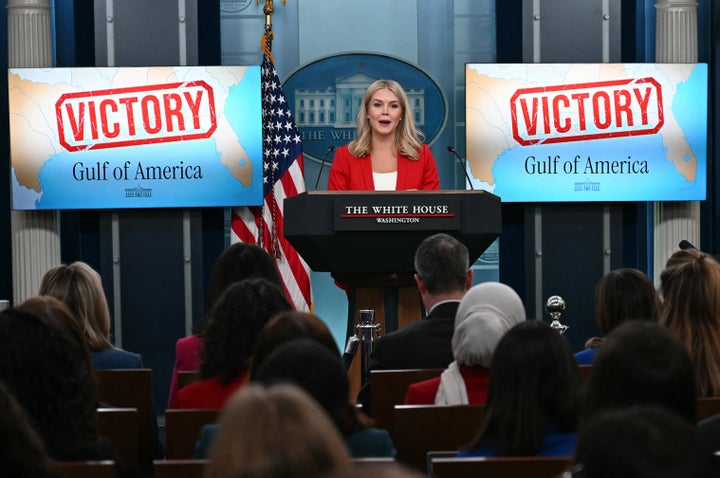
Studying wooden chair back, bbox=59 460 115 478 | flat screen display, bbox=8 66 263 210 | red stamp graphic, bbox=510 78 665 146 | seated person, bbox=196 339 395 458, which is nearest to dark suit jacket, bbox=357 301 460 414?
seated person, bbox=196 339 395 458

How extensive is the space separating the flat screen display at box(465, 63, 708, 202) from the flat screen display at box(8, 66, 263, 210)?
1.43 metres

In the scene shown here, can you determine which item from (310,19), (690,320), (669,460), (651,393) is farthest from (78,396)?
(310,19)

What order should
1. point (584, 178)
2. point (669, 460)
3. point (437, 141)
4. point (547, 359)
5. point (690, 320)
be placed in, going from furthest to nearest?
point (437, 141), point (584, 178), point (690, 320), point (547, 359), point (669, 460)

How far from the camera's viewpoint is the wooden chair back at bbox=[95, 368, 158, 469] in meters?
3.31

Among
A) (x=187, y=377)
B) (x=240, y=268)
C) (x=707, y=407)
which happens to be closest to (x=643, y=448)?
(x=707, y=407)

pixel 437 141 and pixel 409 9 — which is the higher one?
pixel 409 9

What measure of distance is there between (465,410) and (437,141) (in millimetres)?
4742

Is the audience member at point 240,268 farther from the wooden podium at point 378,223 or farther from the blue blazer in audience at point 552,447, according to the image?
the blue blazer in audience at point 552,447

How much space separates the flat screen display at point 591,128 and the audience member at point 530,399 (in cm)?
450

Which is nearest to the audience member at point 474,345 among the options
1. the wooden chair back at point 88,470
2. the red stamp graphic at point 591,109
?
the wooden chair back at point 88,470

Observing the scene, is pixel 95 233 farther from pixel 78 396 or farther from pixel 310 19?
pixel 78 396

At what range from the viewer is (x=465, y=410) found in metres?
2.69

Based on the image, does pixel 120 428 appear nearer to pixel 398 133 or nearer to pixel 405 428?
pixel 405 428

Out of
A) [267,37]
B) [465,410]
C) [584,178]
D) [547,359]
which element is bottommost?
[465,410]
